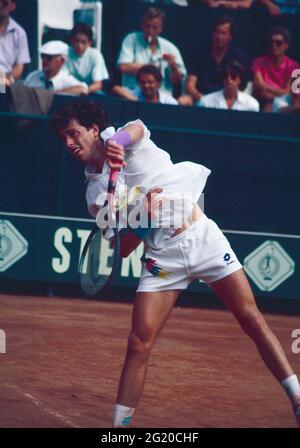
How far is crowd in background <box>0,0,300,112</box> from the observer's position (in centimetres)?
1149

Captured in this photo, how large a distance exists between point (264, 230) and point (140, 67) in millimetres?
2332

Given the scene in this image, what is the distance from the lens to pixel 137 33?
1186 cm

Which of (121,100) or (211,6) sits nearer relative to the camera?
(121,100)

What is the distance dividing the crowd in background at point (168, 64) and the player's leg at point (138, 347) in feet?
20.5

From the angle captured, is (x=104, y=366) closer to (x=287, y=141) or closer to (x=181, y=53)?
(x=287, y=141)

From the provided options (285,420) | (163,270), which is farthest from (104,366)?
(163,270)

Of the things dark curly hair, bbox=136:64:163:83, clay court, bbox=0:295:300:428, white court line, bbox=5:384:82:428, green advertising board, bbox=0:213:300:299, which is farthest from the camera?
dark curly hair, bbox=136:64:163:83

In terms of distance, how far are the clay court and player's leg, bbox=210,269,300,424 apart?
0.49 meters

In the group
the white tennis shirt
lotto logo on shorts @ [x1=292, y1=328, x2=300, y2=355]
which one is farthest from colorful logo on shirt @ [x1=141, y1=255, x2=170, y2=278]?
lotto logo on shorts @ [x1=292, y1=328, x2=300, y2=355]

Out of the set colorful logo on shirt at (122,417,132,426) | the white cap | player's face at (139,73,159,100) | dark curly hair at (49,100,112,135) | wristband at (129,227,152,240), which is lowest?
colorful logo on shirt at (122,417,132,426)

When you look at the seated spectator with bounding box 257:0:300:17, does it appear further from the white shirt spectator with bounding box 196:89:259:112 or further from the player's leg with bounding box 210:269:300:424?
the player's leg with bounding box 210:269:300:424

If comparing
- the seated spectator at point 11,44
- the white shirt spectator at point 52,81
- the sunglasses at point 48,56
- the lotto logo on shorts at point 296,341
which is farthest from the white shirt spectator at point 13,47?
the lotto logo on shorts at point 296,341

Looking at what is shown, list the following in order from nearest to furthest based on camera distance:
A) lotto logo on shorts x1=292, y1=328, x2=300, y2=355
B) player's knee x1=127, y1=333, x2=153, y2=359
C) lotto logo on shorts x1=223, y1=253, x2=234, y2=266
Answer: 1. player's knee x1=127, y1=333, x2=153, y2=359
2. lotto logo on shorts x1=223, y1=253, x2=234, y2=266
3. lotto logo on shorts x1=292, y1=328, x2=300, y2=355

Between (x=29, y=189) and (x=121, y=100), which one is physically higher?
(x=121, y=100)
